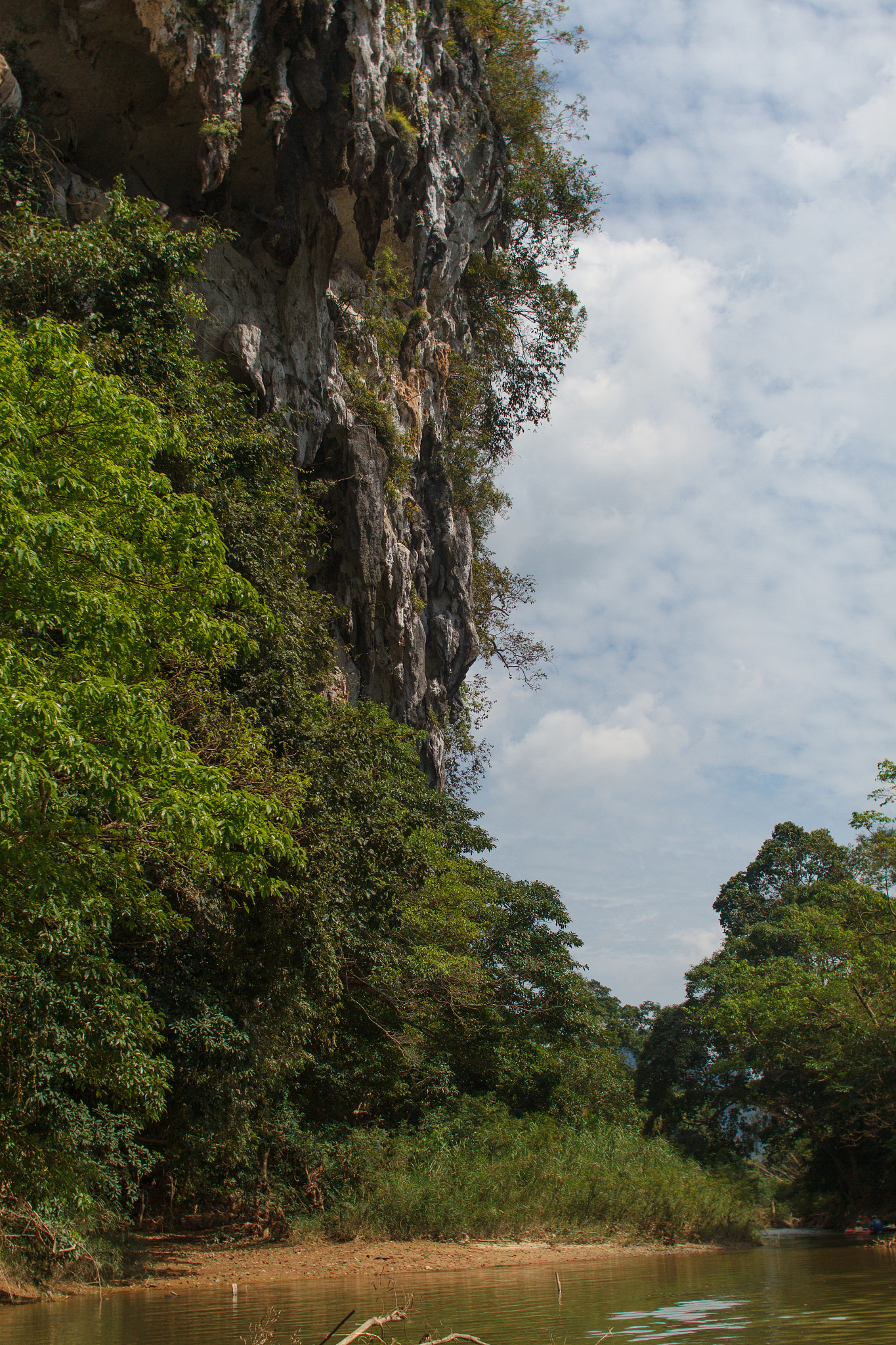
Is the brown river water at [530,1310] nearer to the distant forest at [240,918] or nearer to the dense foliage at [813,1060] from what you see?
the distant forest at [240,918]

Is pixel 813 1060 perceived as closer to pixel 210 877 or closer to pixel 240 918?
pixel 240 918

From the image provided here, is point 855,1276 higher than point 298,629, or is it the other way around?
point 298,629

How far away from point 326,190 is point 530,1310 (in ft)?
66.4

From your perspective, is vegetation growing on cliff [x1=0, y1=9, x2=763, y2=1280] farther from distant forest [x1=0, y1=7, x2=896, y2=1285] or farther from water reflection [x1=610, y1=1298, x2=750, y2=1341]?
water reflection [x1=610, y1=1298, x2=750, y2=1341]

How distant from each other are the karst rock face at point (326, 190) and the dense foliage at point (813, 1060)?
11287mm

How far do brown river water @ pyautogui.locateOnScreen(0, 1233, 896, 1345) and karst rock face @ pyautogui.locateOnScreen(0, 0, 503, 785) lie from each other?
13.3 meters

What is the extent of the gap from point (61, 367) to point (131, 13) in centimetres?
1236

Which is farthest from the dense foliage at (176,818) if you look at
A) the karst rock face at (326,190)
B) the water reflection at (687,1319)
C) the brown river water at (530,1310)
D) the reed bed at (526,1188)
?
the water reflection at (687,1319)

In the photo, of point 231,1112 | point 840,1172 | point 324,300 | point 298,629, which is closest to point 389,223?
point 324,300

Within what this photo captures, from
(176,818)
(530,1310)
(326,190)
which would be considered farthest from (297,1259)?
(326,190)

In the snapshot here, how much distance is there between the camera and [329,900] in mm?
11945

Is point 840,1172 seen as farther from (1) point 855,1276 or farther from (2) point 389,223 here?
(2) point 389,223

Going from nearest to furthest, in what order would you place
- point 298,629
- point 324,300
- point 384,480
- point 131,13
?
point 298,629 → point 131,13 → point 324,300 → point 384,480

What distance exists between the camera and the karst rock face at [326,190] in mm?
16797
